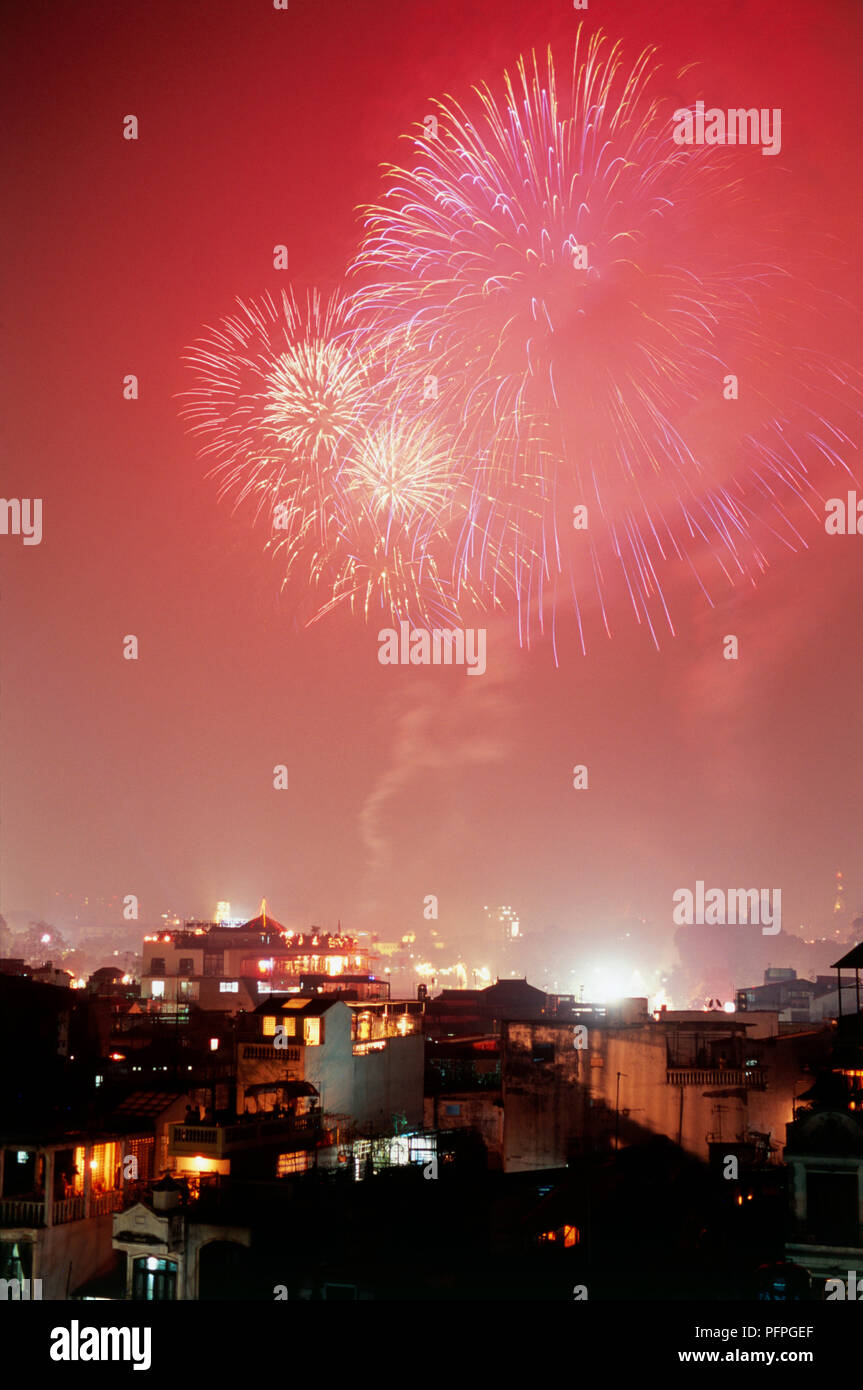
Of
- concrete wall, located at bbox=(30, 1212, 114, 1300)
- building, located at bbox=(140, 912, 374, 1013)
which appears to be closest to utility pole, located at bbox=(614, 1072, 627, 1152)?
concrete wall, located at bbox=(30, 1212, 114, 1300)

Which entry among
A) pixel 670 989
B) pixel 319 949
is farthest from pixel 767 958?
pixel 319 949

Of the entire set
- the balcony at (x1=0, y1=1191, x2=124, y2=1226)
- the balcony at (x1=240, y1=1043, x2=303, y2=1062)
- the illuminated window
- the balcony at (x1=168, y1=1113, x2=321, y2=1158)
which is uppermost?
the balcony at (x1=240, y1=1043, x2=303, y2=1062)

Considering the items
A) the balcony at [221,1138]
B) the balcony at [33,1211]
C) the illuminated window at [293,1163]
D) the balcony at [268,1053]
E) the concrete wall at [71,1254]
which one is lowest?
the concrete wall at [71,1254]

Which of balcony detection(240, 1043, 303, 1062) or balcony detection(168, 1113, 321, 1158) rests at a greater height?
balcony detection(240, 1043, 303, 1062)

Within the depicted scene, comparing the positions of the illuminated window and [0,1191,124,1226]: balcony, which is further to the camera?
the illuminated window

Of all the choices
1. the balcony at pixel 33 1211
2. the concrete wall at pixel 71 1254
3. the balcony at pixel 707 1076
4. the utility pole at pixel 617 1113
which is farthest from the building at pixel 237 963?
the balcony at pixel 33 1211

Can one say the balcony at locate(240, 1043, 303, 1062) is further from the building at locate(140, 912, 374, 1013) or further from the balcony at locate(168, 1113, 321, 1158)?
the building at locate(140, 912, 374, 1013)

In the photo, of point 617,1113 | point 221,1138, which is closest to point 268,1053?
point 221,1138

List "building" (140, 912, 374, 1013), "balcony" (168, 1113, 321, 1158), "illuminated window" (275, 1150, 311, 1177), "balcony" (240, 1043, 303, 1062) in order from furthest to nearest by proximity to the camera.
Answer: "building" (140, 912, 374, 1013) < "balcony" (240, 1043, 303, 1062) < "illuminated window" (275, 1150, 311, 1177) < "balcony" (168, 1113, 321, 1158)

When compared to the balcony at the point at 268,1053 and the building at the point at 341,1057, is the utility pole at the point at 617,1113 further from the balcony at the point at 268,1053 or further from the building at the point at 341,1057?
the balcony at the point at 268,1053
